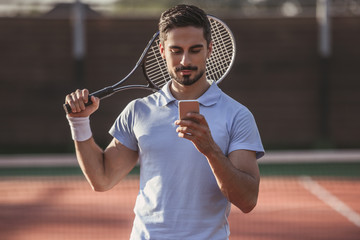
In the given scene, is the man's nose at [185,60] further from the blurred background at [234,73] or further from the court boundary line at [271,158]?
the blurred background at [234,73]

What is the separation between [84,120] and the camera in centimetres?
229

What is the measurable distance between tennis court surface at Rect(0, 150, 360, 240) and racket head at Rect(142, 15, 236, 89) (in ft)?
11.4

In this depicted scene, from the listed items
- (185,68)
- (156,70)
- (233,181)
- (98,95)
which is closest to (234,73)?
(156,70)

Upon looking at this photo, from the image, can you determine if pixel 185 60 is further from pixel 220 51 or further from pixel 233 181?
pixel 220 51

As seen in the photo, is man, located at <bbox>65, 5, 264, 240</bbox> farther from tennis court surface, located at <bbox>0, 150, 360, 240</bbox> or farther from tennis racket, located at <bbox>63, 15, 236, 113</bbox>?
tennis court surface, located at <bbox>0, 150, 360, 240</bbox>

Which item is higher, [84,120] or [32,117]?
[84,120]

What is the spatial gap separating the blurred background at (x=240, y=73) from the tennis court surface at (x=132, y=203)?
1519 millimetres

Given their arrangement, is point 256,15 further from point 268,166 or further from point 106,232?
point 106,232

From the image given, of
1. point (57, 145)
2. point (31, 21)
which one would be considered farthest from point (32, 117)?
point (31, 21)

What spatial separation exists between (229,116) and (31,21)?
11885 millimetres

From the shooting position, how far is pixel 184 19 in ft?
7.02

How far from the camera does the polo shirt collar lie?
2184mm

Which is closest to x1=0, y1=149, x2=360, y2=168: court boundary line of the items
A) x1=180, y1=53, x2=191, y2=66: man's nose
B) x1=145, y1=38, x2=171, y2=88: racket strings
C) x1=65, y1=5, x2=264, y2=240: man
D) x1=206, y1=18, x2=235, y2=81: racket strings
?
x1=206, y1=18, x2=235, y2=81: racket strings

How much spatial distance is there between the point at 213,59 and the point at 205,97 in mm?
839
